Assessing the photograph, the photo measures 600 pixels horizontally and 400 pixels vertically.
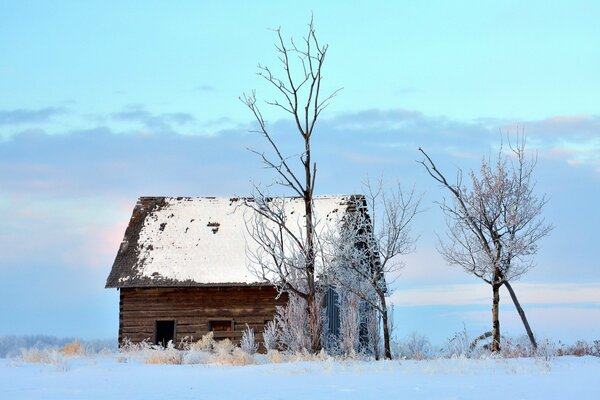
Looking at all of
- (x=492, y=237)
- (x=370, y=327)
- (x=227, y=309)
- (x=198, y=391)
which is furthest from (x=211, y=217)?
(x=198, y=391)

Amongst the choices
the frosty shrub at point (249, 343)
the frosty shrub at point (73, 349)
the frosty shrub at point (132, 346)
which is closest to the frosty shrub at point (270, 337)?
the frosty shrub at point (249, 343)

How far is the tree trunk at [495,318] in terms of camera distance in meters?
22.1

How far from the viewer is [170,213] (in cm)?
3222

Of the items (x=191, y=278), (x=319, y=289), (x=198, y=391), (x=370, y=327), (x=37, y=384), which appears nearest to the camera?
(x=198, y=391)

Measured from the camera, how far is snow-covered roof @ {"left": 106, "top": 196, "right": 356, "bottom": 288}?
29.1m

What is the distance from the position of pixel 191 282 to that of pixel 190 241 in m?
2.35

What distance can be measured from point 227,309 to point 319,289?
819 cm

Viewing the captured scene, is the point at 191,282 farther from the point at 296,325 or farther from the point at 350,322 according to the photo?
the point at 350,322

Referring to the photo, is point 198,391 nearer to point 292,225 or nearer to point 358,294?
point 358,294

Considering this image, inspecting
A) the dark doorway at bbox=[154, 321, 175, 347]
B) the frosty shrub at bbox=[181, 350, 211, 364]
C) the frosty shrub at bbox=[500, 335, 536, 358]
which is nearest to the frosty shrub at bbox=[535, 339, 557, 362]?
the frosty shrub at bbox=[500, 335, 536, 358]

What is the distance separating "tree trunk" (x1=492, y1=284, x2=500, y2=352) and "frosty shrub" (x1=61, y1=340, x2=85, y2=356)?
12.7 meters

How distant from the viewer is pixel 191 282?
94.7 ft

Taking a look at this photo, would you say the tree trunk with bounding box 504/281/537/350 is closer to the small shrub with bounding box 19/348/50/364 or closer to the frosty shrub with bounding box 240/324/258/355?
the frosty shrub with bounding box 240/324/258/355

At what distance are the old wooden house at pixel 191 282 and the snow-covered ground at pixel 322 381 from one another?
12.0m
